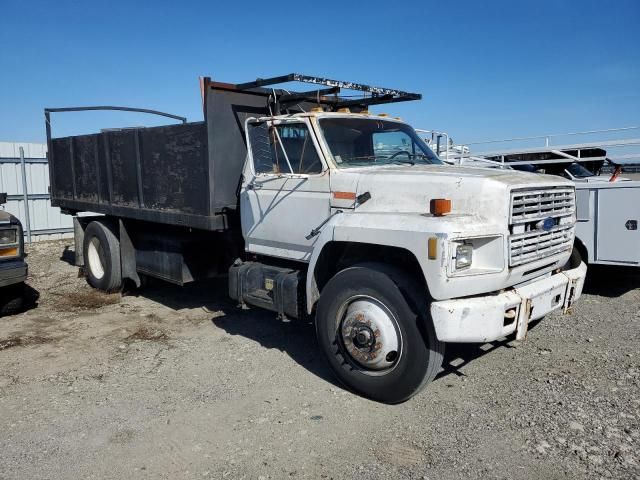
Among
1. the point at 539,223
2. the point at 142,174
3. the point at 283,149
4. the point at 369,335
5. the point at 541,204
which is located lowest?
the point at 369,335

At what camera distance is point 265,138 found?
17.7 feet

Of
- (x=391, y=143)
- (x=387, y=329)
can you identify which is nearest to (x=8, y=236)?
(x=391, y=143)

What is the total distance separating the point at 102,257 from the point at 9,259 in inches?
60.9

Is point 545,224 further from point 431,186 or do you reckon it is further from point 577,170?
point 577,170

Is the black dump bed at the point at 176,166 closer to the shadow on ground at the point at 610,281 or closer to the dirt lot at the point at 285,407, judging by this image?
the dirt lot at the point at 285,407

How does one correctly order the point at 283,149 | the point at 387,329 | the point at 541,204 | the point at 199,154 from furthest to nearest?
1. the point at 199,154
2. the point at 283,149
3. the point at 541,204
4. the point at 387,329

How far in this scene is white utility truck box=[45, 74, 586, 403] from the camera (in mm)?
3895

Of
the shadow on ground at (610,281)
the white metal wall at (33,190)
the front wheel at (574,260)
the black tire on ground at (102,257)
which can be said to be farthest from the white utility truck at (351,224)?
the white metal wall at (33,190)

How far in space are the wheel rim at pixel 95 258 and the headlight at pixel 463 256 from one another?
19.7 feet

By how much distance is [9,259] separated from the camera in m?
6.53

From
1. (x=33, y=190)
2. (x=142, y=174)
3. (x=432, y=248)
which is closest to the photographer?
(x=432, y=248)

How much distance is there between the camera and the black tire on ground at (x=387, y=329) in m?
3.96

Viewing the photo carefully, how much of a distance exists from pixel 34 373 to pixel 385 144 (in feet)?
13.1

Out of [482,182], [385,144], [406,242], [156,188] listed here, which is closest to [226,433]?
[406,242]
